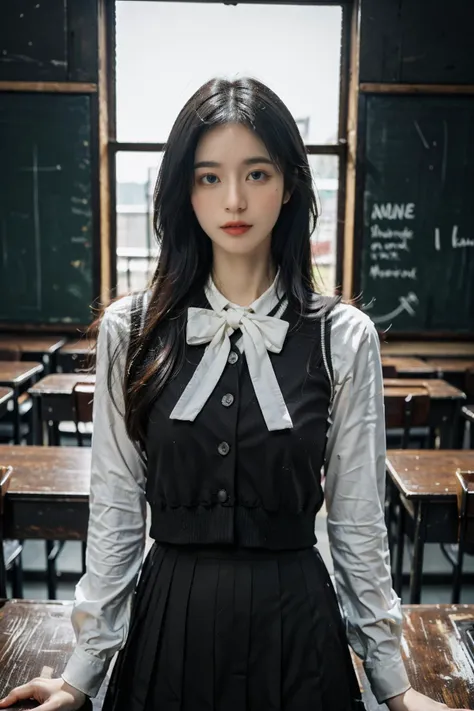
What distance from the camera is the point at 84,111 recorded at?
14.1 feet

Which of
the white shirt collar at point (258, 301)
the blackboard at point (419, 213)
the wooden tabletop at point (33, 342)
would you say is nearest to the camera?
the white shirt collar at point (258, 301)

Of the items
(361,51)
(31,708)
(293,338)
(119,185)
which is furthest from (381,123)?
(31,708)

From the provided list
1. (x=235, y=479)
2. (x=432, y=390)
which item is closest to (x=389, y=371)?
(x=432, y=390)

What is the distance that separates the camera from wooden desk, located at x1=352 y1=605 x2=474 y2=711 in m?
1.18

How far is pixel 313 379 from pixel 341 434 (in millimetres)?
90

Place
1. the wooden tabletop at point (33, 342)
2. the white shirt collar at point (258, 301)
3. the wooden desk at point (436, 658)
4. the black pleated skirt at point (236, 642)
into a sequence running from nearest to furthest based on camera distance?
the black pleated skirt at point (236, 642), the white shirt collar at point (258, 301), the wooden desk at point (436, 658), the wooden tabletop at point (33, 342)

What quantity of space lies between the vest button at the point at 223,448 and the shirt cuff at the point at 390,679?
358 mm

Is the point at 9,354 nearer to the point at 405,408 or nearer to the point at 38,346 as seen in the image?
the point at 38,346

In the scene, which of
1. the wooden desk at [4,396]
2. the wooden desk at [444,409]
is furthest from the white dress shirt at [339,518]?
the wooden desk at [444,409]

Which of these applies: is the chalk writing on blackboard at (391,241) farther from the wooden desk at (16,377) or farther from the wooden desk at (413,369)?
the wooden desk at (16,377)

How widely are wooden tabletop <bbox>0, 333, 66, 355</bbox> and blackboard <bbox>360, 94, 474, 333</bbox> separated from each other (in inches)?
76.6

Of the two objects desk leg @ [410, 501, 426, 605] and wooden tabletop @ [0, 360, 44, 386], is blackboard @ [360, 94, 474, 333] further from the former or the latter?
desk leg @ [410, 501, 426, 605]

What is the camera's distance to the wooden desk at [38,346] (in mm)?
4047

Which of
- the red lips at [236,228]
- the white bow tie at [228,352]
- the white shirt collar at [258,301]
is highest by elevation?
the red lips at [236,228]
